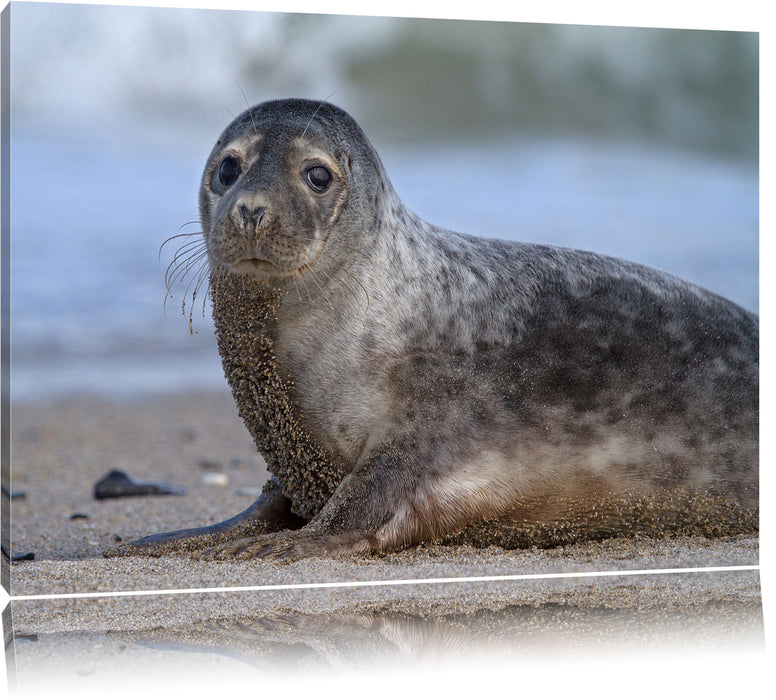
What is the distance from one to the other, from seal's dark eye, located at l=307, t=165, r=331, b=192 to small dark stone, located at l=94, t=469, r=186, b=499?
7.15 ft

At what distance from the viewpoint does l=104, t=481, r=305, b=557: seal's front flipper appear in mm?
4117

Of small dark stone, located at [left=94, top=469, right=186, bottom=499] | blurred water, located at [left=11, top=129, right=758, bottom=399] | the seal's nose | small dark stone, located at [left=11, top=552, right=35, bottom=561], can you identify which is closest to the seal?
the seal's nose

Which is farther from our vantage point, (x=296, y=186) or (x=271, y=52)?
(x=271, y=52)

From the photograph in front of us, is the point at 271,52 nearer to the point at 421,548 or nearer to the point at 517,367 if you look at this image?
the point at 517,367

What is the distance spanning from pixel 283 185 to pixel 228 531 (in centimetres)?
133

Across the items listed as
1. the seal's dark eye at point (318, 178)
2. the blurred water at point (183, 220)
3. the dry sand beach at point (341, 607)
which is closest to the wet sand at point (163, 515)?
the dry sand beach at point (341, 607)

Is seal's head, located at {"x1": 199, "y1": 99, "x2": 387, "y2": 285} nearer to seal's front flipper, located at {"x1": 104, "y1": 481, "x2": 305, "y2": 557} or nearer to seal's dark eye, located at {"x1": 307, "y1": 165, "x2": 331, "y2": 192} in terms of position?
seal's dark eye, located at {"x1": 307, "y1": 165, "x2": 331, "y2": 192}

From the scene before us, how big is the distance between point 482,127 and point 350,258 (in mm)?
1742

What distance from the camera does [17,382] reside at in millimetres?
8812

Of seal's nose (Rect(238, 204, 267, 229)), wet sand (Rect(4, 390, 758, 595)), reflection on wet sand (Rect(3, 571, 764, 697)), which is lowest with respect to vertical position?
reflection on wet sand (Rect(3, 571, 764, 697))

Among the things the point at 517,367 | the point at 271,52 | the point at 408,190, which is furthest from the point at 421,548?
the point at 408,190

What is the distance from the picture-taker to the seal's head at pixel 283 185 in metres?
3.74

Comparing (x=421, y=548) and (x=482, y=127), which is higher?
(x=482, y=127)

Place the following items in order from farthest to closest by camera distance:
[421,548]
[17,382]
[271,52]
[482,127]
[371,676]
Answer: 1. [17,382]
2. [482,127]
3. [271,52]
4. [421,548]
5. [371,676]
